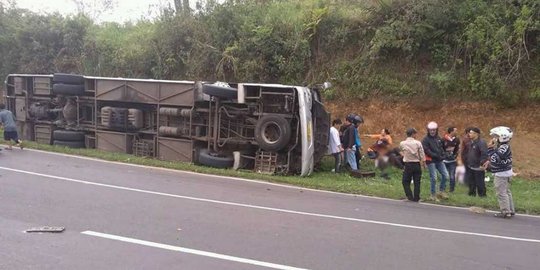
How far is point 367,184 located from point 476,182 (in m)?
2.45

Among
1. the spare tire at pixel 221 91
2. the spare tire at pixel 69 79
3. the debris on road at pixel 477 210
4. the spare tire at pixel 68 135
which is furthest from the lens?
the spare tire at pixel 68 135

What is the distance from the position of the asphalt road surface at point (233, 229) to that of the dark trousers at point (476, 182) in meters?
1.73

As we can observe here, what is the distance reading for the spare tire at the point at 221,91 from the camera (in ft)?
44.4

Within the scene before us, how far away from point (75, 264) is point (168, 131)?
9.60 m

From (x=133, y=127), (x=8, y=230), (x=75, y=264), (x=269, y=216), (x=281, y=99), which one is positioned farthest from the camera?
(x=133, y=127)

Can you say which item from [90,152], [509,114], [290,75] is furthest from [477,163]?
[90,152]

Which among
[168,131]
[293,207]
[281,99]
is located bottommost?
[293,207]

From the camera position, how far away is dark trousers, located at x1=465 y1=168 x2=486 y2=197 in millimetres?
11242

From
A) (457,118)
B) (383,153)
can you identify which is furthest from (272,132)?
(457,118)

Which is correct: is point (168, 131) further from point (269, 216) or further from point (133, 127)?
point (269, 216)

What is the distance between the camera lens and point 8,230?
6.62m

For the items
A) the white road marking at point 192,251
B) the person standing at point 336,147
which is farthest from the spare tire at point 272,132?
the white road marking at point 192,251

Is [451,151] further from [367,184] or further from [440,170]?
[367,184]

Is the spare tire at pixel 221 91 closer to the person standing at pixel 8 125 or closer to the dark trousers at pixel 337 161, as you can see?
the dark trousers at pixel 337 161
